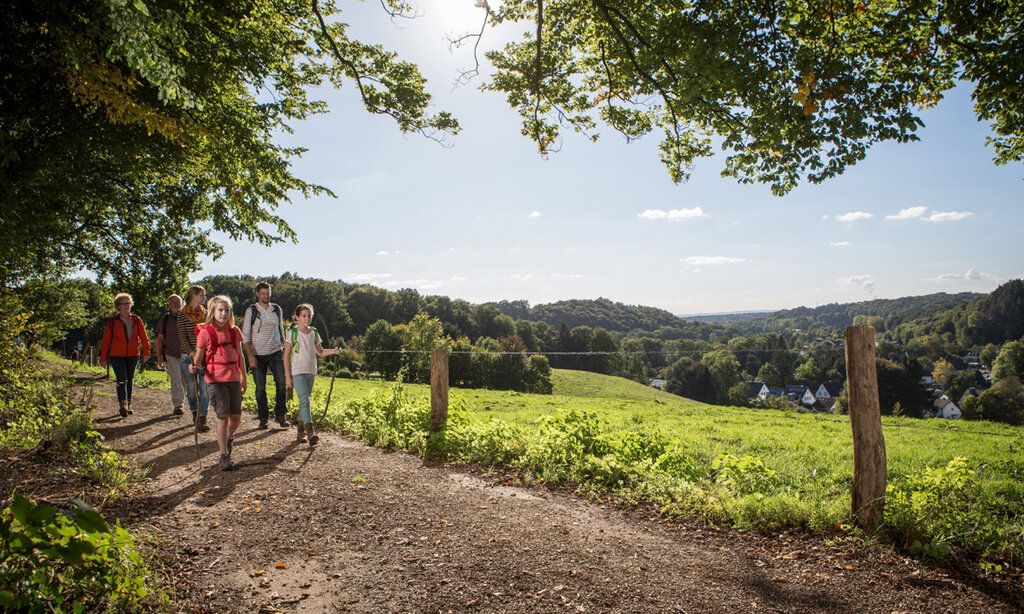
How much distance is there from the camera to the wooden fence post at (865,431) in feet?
15.3

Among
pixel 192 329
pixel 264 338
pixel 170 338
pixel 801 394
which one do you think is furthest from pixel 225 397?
pixel 801 394

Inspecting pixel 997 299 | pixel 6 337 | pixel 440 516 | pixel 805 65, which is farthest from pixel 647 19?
pixel 997 299

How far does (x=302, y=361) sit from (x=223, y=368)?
169 cm

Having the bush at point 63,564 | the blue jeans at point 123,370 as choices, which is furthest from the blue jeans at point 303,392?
the bush at point 63,564

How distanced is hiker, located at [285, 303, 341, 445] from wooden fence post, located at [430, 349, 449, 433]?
1428 millimetres

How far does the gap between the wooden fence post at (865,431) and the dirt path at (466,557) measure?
1.58 feet

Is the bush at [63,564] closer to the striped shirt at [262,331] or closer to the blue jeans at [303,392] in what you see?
the blue jeans at [303,392]

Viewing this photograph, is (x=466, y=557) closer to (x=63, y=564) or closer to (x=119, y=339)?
(x=63, y=564)

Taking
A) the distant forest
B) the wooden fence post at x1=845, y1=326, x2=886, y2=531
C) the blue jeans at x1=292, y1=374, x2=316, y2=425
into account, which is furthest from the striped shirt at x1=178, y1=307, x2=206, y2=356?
the wooden fence post at x1=845, y1=326, x2=886, y2=531

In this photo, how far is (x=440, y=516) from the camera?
511cm

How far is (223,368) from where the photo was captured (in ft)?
20.7

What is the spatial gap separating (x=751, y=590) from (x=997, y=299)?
206ft

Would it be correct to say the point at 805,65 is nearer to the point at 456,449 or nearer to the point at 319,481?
the point at 456,449

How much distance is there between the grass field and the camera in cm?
453
